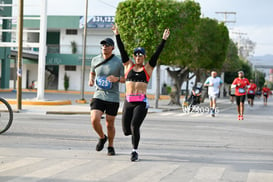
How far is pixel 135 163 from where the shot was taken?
7.33 m

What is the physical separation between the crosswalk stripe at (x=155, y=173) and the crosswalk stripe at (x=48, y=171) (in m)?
1.10

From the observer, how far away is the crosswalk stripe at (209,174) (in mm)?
6317

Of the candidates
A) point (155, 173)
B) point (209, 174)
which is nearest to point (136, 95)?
point (155, 173)

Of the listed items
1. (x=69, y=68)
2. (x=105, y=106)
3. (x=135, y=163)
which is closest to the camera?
(x=135, y=163)

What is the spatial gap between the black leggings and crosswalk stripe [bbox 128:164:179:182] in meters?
0.77

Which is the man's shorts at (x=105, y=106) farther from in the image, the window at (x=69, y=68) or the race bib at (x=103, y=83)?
the window at (x=69, y=68)

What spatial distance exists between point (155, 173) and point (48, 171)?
1.45 meters

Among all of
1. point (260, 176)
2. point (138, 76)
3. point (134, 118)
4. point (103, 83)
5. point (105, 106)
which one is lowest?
point (260, 176)

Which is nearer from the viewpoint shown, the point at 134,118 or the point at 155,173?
the point at 155,173

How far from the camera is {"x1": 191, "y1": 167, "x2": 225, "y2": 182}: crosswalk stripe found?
20.7 ft

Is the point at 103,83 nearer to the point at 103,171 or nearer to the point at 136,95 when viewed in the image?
the point at 136,95

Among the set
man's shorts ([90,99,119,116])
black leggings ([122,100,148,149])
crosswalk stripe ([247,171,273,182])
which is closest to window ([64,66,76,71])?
man's shorts ([90,99,119,116])

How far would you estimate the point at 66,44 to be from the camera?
54.3 m

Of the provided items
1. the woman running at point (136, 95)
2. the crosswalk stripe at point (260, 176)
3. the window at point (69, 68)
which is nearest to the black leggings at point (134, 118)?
the woman running at point (136, 95)
